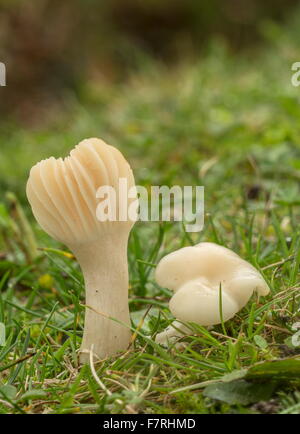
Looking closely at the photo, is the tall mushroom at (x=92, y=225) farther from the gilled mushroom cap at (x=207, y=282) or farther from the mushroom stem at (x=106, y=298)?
the gilled mushroom cap at (x=207, y=282)

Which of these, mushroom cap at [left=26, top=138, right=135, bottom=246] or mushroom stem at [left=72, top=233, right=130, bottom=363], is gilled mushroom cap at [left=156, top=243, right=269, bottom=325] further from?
mushroom cap at [left=26, top=138, right=135, bottom=246]

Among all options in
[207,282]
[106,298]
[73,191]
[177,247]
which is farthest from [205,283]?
[177,247]

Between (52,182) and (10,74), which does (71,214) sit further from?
(10,74)

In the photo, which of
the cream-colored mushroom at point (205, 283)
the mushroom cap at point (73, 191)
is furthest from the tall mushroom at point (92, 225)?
the cream-colored mushroom at point (205, 283)

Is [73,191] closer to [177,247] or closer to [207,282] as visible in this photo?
[207,282]

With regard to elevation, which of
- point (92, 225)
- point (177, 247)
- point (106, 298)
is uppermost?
point (177, 247)

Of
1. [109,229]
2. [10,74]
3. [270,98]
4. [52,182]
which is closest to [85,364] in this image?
[109,229]
